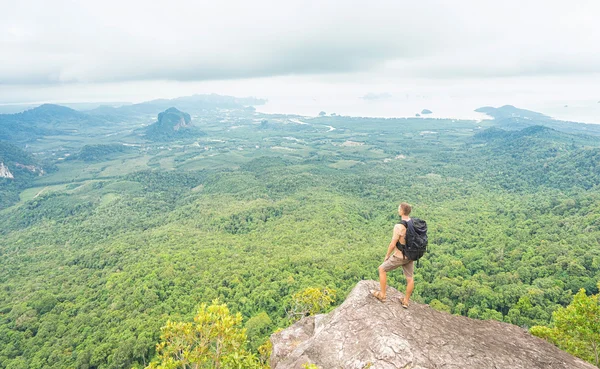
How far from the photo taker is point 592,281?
5441cm

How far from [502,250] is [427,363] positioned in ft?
250

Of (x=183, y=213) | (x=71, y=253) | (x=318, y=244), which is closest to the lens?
(x=318, y=244)

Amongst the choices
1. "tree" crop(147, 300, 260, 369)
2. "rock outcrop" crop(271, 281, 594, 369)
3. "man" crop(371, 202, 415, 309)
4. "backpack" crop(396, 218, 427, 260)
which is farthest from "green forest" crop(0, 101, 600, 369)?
"backpack" crop(396, 218, 427, 260)

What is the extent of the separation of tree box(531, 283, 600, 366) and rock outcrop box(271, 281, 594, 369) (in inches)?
398

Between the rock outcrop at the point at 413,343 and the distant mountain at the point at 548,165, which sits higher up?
the rock outcrop at the point at 413,343

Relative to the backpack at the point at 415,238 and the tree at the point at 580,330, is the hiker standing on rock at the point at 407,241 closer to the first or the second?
the backpack at the point at 415,238

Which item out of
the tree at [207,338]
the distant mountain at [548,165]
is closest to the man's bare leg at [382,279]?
the tree at [207,338]

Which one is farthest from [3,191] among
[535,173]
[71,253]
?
[535,173]

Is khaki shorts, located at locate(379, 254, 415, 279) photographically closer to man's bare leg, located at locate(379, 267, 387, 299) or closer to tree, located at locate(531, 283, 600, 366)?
man's bare leg, located at locate(379, 267, 387, 299)

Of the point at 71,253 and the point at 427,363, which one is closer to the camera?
the point at 427,363

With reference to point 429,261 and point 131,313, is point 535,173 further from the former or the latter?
point 131,313

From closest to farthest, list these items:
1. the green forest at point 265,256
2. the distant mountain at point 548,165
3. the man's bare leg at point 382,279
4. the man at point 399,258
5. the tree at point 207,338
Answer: the man at point 399,258 → the man's bare leg at point 382,279 → the tree at point 207,338 → the green forest at point 265,256 → the distant mountain at point 548,165

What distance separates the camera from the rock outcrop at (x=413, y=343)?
10883 millimetres

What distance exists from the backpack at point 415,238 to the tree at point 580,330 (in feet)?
55.9
